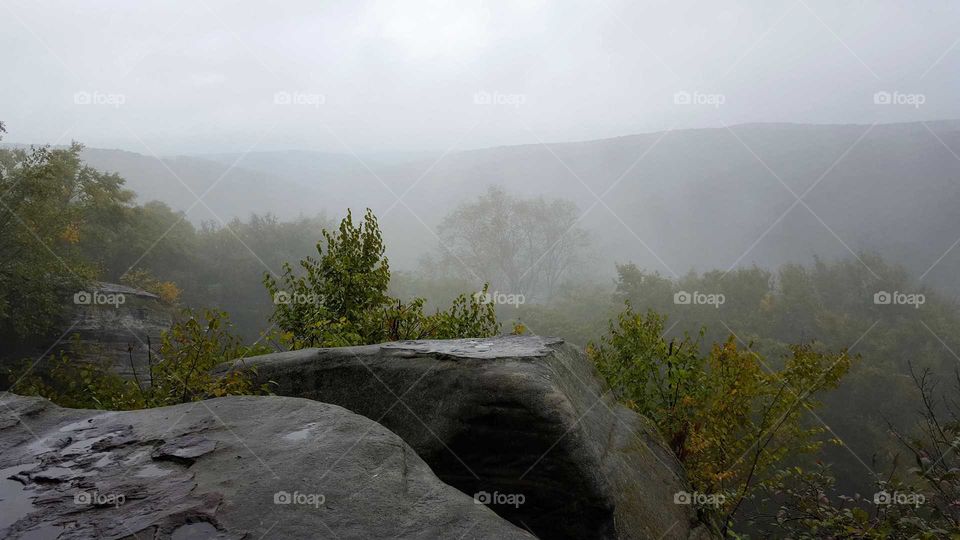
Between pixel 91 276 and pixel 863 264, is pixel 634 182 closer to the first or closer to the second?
pixel 863 264

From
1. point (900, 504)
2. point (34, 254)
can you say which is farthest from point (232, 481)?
point (34, 254)

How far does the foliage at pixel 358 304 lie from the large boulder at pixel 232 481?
440 centimetres

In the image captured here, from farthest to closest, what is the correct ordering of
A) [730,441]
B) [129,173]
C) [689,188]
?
[689,188] → [129,173] → [730,441]


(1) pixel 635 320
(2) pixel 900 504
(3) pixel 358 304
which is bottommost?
(2) pixel 900 504

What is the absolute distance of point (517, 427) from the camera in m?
5.23

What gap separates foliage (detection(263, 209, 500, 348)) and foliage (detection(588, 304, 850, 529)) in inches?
112

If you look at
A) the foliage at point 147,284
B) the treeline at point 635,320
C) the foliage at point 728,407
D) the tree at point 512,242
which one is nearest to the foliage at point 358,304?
the treeline at point 635,320

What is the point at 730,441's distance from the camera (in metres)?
7.58

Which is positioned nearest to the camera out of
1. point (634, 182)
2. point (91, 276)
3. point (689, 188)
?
point (91, 276)

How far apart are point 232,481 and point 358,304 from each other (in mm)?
6022

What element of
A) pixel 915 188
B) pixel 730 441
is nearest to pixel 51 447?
pixel 730 441

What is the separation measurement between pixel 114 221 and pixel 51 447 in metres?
41.5

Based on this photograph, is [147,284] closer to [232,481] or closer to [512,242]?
[512,242]

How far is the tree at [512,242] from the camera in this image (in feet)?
241
